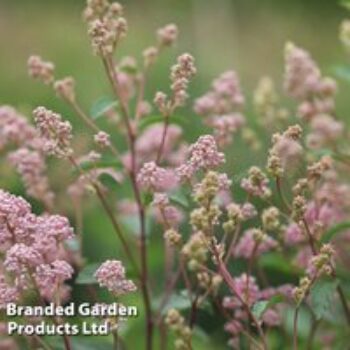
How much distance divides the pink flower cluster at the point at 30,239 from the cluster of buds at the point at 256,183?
19 cm

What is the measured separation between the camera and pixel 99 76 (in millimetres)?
3822

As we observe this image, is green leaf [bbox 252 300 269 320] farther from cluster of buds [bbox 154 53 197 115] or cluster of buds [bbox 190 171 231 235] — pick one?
cluster of buds [bbox 154 53 197 115]

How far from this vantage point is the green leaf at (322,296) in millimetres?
1016

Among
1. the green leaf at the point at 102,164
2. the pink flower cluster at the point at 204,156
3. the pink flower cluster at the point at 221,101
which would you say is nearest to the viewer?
the pink flower cluster at the point at 204,156

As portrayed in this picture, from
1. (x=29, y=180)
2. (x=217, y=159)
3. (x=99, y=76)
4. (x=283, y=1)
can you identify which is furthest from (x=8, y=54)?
(x=217, y=159)

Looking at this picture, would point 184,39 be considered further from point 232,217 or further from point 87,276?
point 232,217

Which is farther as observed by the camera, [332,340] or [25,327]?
[332,340]

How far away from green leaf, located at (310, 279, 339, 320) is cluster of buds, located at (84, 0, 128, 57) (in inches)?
13.7

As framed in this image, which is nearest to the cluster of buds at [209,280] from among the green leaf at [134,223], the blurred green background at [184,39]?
the green leaf at [134,223]

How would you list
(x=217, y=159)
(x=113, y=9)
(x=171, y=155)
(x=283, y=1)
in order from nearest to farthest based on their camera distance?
1. (x=217, y=159)
2. (x=113, y=9)
3. (x=171, y=155)
4. (x=283, y=1)

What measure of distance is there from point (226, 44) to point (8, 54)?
1.31m

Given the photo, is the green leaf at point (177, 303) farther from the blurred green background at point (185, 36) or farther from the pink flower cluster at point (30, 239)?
the blurred green background at point (185, 36)

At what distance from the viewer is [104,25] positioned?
105 cm

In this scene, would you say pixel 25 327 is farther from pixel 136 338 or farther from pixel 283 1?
pixel 283 1
